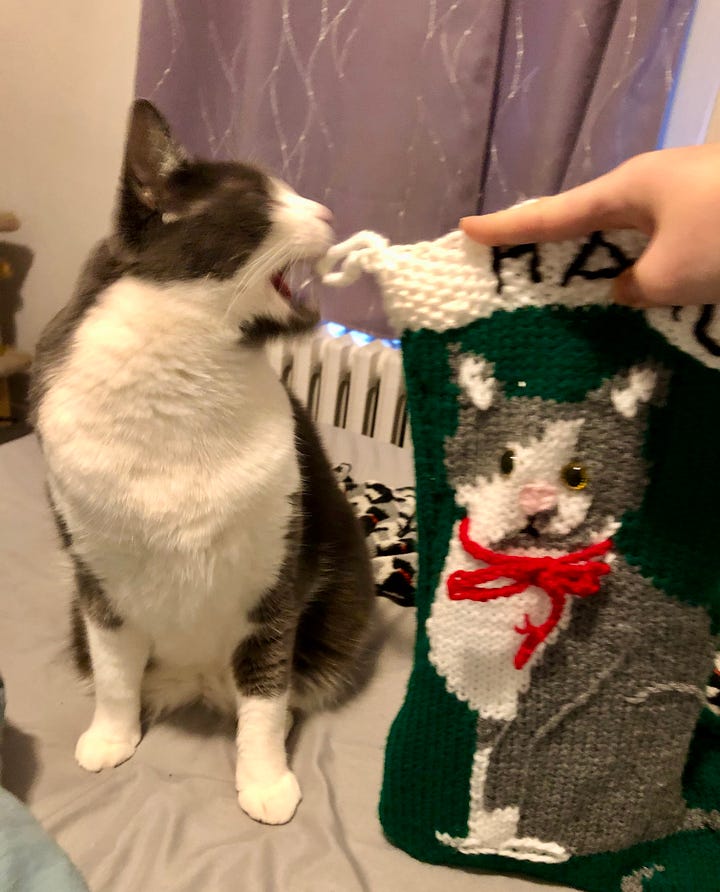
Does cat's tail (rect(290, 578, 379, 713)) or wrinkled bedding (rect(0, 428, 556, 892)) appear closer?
wrinkled bedding (rect(0, 428, 556, 892))

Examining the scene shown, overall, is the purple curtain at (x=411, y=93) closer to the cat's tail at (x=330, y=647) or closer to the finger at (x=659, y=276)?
the cat's tail at (x=330, y=647)

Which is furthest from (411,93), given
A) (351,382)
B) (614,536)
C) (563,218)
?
(614,536)

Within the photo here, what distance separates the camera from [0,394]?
2.00m

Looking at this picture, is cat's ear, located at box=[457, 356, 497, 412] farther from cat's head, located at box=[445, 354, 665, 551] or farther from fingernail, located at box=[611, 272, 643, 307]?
fingernail, located at box=[611, 272, 643, 307]

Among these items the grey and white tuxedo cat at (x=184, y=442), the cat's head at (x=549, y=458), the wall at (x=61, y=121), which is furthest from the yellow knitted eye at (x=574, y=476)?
the wall at (x=61, y=121)

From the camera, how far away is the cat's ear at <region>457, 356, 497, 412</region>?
1.93ft

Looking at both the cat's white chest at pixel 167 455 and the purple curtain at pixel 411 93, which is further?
the purple curtain at pixel 411 93

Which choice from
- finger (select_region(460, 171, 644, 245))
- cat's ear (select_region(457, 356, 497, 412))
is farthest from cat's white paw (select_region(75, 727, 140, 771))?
finger (select_region(460, 171, 644, 245))

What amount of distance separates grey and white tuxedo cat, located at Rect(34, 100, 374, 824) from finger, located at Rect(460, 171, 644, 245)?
15 centimetres

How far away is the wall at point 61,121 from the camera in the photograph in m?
1.64

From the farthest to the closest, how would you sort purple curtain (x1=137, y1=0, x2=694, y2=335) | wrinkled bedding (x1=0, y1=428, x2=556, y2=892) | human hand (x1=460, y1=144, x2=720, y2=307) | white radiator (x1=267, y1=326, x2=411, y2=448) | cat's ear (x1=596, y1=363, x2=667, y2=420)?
white radiator (x1=267, y1=326, x2=411, y2=448), purple curtain (x1=137, y1=0, x2=694, y2=335), wrinkled bedding (x1=0, y1=428, x2=556, y2=892), cat's ear (x1=596, y1=363, x2=667, y2=420), human hand (x1=460, y1=144, x2=720, y2=307)

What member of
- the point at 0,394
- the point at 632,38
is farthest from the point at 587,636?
the point at 0,394

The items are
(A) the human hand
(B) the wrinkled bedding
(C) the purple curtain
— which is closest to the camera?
(A) the human hand

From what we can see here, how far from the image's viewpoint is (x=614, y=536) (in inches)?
23.2
